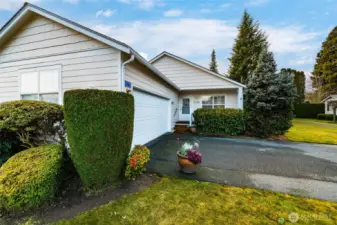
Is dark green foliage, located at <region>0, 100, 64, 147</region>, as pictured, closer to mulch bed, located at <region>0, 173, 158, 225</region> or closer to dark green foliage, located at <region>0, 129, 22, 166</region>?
dark green foliage, located at <region>0, 129, 22, 166</region>

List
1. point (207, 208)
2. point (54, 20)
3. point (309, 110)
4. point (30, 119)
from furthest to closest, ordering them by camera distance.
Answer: point (309, 110) → point (54, 20) → point (30, 119) → point (207, 208)

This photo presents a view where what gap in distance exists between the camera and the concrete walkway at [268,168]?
319cm

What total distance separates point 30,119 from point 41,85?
2098 mm

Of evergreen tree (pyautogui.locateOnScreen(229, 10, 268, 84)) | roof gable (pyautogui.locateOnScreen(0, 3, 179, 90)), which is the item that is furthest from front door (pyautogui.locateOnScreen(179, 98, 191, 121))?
evergreen tree (pyautogui.locateOnScreen(229, 10, 268, 84))

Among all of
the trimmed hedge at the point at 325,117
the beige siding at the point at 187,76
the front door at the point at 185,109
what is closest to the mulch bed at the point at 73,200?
the beige siding at the point at 187,76

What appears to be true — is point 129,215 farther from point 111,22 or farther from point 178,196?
point 111,22

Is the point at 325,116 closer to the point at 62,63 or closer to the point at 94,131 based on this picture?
the point at 94,131

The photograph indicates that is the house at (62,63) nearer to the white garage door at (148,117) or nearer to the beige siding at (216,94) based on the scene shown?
the white garage door at (148,117)

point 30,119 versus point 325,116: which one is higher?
point 30,119

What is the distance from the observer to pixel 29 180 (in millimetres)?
2598

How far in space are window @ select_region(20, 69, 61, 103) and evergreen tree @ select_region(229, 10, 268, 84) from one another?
20.3 meters

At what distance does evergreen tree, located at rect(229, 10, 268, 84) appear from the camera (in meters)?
19.4

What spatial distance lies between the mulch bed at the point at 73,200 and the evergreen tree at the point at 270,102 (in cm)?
733

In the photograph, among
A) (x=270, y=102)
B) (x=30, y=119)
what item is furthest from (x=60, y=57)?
(x=270, y=102)
